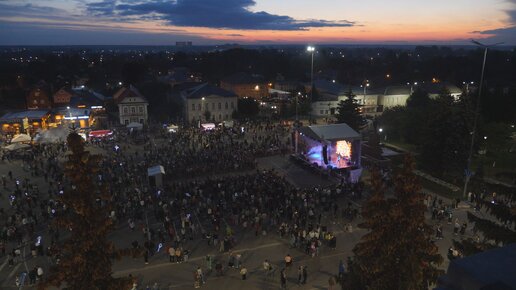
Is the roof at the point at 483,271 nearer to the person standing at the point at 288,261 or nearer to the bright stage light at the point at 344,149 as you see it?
the person standing at the point at 288,261

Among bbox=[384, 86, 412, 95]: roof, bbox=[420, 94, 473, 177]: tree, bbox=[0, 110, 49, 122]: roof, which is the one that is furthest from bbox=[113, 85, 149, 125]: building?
bbox=[384, 86, 412, 95]: roof

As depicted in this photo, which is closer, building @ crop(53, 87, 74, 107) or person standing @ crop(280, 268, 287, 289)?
person standing @ crop(280, 268, 287, 289)

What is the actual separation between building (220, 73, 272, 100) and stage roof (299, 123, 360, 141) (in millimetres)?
43119

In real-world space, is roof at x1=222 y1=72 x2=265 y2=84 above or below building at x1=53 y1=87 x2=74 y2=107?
above

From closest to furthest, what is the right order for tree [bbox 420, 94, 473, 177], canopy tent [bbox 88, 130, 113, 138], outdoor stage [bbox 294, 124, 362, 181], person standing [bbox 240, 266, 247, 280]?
person standing [bbox 240, 266, 247, 280] < tree [bbox 420, 94, 473, 177] < outdoor stage [bbox 294, 124, 362, 181] < canopy tent [bbox 88, 130, 113, 138]

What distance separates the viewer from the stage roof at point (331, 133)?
3092cm

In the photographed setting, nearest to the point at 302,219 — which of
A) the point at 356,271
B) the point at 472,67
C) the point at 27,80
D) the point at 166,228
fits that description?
the point at 166,228

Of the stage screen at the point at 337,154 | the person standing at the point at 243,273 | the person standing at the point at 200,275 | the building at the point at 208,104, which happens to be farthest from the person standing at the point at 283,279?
the building at the point at 208,104

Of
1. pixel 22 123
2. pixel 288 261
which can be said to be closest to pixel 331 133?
pixel 288 261

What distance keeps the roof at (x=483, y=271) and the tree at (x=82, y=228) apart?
7.64m

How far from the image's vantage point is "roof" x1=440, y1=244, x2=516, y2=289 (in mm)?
7398

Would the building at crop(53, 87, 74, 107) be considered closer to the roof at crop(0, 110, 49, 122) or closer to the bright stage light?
the roof at crop(0, 110, 49, 122)

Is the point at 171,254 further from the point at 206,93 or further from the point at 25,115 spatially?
the point at 25,115

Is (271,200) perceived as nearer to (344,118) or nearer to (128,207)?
(128,207)
